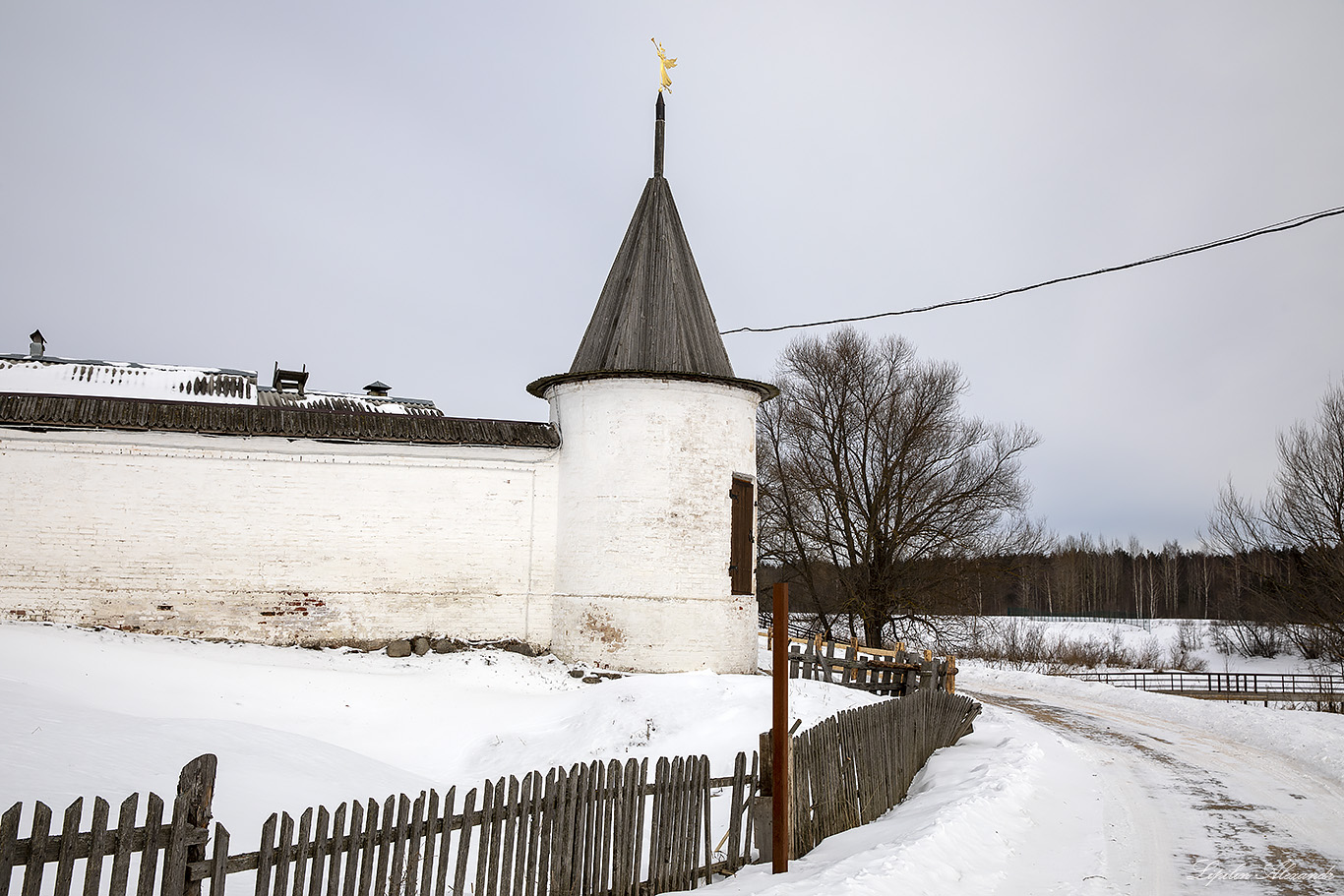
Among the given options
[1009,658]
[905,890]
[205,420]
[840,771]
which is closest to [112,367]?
[205,420]

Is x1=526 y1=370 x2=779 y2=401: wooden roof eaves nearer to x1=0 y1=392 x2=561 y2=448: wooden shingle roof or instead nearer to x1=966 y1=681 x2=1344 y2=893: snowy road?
x1=0 y1=392 x2=561 y2=448: wooden shingle roof

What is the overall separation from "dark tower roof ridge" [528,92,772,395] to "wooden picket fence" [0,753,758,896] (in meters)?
10.5

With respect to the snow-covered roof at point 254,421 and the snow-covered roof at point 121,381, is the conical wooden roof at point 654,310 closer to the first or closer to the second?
the snow-covered roof at point 254,421

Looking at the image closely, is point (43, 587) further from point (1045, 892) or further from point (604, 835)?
point (1045, 892)

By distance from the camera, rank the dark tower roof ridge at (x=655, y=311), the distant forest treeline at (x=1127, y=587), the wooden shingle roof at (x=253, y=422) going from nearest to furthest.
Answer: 1. the wooden shingle roof at (x=253, y=422)
2. the dark tower roof ridge at (x=655, y=311)
3. the distant forest treeline at (x=1127, y=587)

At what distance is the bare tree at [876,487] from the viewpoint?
29.1 m

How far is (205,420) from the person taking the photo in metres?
15.0

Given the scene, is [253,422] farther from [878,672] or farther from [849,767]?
[878,672]

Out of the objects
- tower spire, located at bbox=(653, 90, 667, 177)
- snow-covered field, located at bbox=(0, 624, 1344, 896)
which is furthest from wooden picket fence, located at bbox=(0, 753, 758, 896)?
tower spire, located at bbox=(653, 90, 667, 177)

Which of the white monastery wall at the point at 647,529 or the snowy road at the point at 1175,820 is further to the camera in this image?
the white monastery wall at the point at 647,529

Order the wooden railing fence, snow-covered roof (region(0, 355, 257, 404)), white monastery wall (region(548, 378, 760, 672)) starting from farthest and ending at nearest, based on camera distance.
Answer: the wooden railing fence < snow-covered roof (region(0, 355, 257, 404)) < white monastery wall (region(548, 378, 760, 672))

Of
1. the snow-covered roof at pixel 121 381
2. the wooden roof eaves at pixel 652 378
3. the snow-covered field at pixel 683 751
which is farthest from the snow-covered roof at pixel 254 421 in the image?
the snow-covered roof at pixel 121 381

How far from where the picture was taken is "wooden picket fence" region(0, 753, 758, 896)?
399 centimetres

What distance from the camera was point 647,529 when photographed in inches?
641
